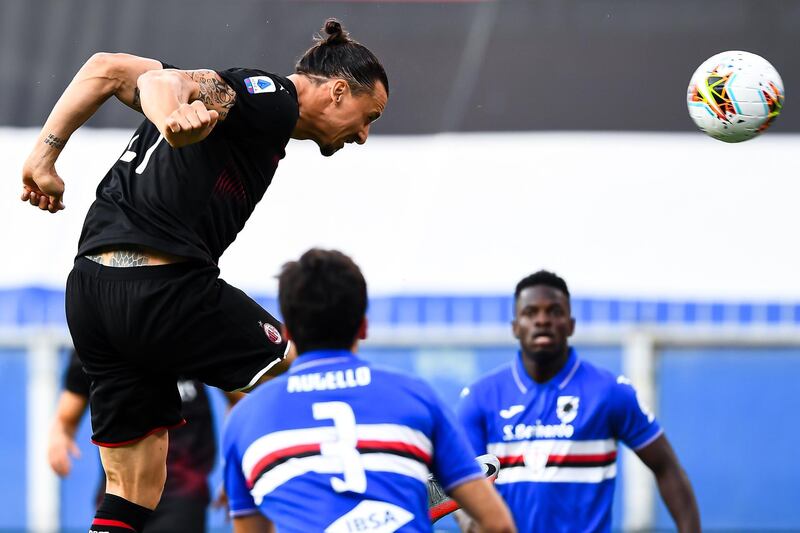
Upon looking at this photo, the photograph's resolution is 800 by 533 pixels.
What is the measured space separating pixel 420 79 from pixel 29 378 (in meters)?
4.53

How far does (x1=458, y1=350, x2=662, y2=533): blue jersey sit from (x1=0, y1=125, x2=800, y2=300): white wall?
4.50 m

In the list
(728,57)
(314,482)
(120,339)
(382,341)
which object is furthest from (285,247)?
(314,482)

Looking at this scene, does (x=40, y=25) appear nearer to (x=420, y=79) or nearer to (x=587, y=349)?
(x=420, y=79)

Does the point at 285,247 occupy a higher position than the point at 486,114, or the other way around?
the point at 486,114

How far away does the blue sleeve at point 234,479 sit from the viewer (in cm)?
330

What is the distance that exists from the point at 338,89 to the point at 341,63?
10 centimetres

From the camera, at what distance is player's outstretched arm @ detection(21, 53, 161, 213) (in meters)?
4.07

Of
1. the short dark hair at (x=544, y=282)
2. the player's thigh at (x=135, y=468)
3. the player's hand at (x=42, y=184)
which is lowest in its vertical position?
the player's thigh at (x=135, y=468)

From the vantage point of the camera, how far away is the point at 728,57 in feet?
18.9

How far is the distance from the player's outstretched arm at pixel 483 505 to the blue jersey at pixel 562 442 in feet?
10.1

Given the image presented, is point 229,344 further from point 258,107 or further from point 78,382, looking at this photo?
point 78,382

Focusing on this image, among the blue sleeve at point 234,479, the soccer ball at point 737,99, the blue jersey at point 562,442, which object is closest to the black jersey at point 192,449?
the blue jersey at point 562,442

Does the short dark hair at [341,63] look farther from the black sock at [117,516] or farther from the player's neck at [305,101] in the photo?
the black sock at [117,516]

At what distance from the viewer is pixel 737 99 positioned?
558 centimetres
